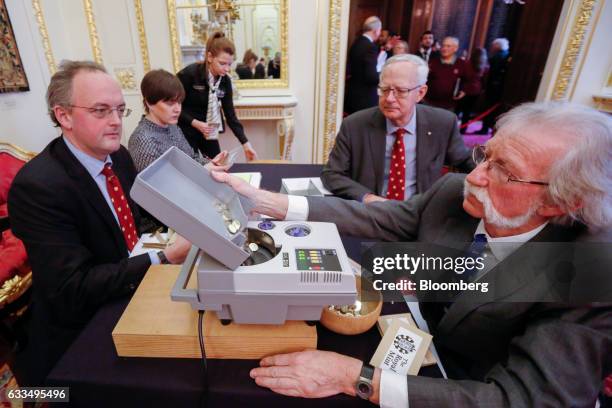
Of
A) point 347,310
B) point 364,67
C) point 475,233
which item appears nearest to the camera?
point 347,310

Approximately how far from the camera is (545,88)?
389cm

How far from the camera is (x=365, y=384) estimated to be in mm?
725

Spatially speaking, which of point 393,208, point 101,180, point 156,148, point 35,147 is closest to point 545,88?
point 393,208

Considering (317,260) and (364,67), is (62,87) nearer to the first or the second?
(317,260)

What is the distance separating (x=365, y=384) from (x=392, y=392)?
0.06 metres

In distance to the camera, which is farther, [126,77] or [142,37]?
[126,77]

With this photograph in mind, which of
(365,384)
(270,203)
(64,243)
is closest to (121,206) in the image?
(64,243)

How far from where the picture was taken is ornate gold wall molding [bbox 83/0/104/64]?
339cm

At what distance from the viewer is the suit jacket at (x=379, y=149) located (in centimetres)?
187

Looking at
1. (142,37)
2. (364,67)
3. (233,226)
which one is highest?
(142,37)

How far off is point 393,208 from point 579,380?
0.76 metres

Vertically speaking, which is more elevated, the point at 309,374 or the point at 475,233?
the point at 475,233

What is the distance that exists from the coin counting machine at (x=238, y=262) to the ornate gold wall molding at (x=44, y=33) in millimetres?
3354

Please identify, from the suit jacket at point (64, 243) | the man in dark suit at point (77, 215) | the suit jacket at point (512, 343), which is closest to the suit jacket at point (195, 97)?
the man in dark suit at point (77, 215)
